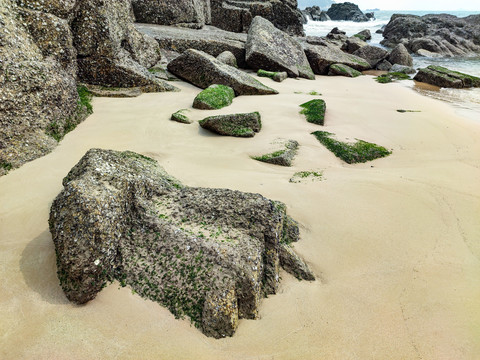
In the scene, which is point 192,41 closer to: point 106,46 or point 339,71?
point 106,46

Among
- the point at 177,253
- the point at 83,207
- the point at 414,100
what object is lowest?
the point at 414,100

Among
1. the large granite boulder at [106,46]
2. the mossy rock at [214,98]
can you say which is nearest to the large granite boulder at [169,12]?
the large granite boulder at [106,46]

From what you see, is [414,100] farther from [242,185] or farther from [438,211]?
[242,185]

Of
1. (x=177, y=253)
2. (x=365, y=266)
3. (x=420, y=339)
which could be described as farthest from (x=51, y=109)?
(x=420, y=339)

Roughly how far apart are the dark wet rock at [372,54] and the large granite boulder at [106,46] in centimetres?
1583

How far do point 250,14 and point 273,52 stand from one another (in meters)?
7.69

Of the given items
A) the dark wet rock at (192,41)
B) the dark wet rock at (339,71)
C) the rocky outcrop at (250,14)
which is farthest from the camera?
the rocky outcrop at (250,14)

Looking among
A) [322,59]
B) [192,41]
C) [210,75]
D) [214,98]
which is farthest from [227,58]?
[322,59]

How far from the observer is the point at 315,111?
832cm

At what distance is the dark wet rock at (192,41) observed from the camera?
1304 cm

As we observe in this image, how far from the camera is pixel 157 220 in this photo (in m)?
3.11

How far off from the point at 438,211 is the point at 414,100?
28.4 feet

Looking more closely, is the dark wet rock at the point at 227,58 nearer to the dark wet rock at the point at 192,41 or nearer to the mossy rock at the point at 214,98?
the dark wet rock at the point at 192,41

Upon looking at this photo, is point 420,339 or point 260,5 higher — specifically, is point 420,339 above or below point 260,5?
below
